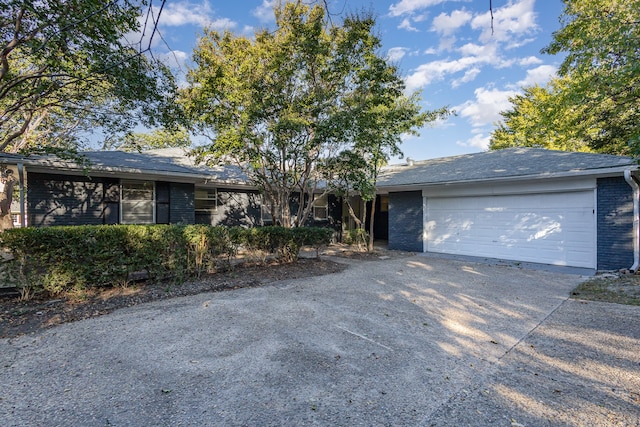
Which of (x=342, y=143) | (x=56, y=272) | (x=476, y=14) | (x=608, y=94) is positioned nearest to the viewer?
(x=476, y=14)

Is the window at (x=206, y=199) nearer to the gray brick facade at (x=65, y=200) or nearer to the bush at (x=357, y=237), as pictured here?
the gray brick facade at (x=65, y=200)

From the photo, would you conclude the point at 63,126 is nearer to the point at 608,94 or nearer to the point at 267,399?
the point at 267,399

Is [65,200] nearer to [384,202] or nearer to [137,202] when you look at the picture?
[137,202]

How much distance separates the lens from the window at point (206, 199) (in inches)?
453

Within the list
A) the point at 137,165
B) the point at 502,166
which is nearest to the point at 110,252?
the point at 137,165

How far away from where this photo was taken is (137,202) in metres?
9.86

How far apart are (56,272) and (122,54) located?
14.0 feet

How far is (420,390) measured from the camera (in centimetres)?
280

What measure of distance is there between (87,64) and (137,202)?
182 inches

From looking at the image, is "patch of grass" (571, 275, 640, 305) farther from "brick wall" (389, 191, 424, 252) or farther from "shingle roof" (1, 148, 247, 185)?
"shingle roof" (1, 148, 247, 185)

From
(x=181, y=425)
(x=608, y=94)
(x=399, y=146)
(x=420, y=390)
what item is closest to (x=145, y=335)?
(x=181, y=425)

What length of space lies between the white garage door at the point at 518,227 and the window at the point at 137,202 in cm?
971

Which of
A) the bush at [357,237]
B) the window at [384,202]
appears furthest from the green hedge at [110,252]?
the window at [384,202]

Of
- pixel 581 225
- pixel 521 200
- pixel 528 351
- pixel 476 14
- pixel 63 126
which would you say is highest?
pixel 63 126
